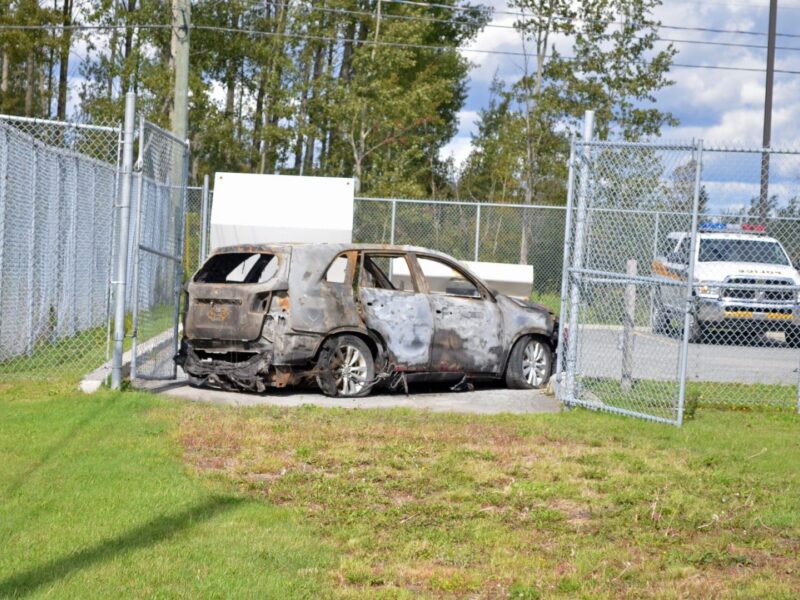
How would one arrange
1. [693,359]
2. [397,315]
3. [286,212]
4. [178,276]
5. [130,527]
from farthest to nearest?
[286,212] → [693,359] → [178,276] → [397,315] → [130,527]

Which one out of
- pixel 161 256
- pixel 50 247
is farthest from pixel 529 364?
pixel 50 247

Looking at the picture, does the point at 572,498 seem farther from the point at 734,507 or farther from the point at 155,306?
the point at 155,306

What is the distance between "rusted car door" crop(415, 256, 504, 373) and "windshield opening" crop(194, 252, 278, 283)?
162 cm

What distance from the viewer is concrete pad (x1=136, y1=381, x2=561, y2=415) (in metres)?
11.1

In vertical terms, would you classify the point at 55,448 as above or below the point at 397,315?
below

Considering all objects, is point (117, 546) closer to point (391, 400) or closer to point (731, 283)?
point (391, 400)

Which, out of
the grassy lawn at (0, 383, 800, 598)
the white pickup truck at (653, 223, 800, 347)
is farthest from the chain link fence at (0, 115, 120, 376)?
the white pickup truck at (653, 223, 800, 347)

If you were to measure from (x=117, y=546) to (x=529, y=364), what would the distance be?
773cm

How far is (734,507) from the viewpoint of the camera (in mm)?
7195

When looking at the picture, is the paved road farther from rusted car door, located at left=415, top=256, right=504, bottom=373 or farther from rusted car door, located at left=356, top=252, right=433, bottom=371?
rusted car door, located at left=356, top=252, right=433, bottom=371

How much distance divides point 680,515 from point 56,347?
9.18 meters

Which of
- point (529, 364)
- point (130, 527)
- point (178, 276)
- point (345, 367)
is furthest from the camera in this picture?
point (529, 364)

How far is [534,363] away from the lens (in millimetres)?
12992

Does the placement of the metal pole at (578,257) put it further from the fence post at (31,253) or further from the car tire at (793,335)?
the fence post at (31,253)
